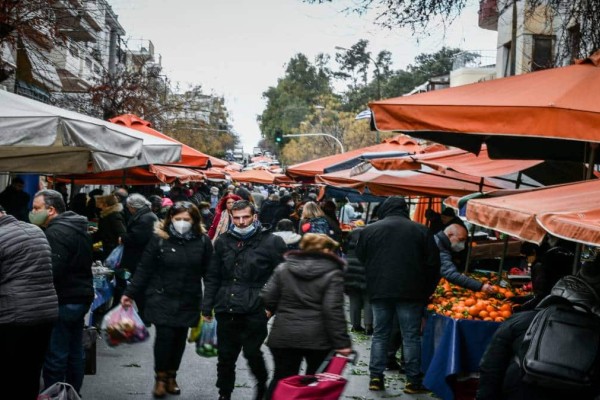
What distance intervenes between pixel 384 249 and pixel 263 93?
338ft

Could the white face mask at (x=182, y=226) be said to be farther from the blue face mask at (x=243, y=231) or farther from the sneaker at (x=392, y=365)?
the sneaker at (x=392, y=365)

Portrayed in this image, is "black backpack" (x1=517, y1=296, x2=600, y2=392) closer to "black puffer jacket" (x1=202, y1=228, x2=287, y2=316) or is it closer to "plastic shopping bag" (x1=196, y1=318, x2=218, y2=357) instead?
"black puffer jacket" (x1=202, y1=228, x2=287, y2=316)

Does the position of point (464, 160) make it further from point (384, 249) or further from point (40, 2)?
point (40, 2)

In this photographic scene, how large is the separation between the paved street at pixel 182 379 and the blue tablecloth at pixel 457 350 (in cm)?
62

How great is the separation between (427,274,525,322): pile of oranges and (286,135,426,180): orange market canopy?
20.9 feet

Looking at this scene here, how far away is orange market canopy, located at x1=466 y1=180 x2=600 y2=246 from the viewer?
13.0ft

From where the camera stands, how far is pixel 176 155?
9.98 m

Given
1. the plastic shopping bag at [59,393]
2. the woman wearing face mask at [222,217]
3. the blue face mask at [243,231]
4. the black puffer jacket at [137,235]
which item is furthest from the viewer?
the woman wearing face mask at [222,217]

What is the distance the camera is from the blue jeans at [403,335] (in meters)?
8.38

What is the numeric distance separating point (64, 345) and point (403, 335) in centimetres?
339

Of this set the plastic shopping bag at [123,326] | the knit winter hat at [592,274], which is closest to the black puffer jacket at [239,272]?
the plastic shopping bag at [123,326]

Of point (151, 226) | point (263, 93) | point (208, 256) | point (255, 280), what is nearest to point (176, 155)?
point (151, 226)

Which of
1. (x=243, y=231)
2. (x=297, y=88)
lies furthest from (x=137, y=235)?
(x=297, y=88)

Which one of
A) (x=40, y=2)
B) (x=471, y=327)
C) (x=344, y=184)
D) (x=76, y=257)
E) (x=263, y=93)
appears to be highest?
(x=263, y=93)
